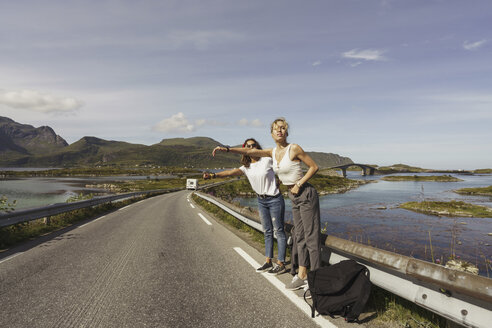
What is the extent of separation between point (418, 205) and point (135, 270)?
33.7 meters

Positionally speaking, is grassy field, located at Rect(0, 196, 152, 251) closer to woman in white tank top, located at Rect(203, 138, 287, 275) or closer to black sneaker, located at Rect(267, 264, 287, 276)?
woman in white tank top, located at Rect(203, 138, 287, 275)

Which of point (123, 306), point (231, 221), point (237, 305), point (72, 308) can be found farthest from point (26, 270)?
point (231, 221)

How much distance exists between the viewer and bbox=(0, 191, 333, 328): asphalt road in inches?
123

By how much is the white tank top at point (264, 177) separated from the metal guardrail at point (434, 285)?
5.20 feet

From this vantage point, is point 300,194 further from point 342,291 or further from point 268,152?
point 342,291

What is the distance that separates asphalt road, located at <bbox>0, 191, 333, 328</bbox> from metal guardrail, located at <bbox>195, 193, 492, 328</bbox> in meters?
0.91

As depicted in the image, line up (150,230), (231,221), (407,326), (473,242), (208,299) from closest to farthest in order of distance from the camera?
(407,326) → (208,299) → (150,230) → (231,221) → (473,242)

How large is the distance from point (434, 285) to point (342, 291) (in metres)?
0.95

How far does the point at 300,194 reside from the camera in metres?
3.94

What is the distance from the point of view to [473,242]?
643 inches

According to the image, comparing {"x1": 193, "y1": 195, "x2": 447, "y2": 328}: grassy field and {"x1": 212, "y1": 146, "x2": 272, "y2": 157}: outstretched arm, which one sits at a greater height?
{"x1": 212, "y1": 146, "x2": 272, "y2": 157}: outstretched arm

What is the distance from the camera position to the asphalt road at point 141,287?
123 inches

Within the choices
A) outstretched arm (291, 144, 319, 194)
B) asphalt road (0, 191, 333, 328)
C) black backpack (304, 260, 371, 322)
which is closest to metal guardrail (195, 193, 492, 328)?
black backpack (304, 260, 371, 322)

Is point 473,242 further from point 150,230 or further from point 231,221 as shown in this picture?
point 150,230
